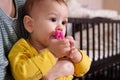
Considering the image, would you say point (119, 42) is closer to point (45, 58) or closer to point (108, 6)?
point (108, 6)

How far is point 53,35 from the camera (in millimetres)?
847

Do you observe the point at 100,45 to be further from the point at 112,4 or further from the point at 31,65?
the point at 112,4

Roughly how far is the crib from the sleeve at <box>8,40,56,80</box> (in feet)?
3.08

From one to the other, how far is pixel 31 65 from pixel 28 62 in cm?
1

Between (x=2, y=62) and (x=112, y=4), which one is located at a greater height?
(x=2, y=62)

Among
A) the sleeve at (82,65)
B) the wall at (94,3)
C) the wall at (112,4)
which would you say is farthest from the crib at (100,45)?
the wall at (112,4)

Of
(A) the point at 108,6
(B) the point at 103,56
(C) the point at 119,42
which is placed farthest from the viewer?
(A) the point at 108,6

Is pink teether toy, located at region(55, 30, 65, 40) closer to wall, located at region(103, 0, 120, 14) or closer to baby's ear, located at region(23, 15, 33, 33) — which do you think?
baby's ear, located at region(23, 15, 33, 33)

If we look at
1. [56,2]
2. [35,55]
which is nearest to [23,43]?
[35,55]

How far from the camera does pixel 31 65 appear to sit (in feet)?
2.50

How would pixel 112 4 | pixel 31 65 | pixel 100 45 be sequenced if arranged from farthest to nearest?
pixel 112 4 → pixel 100 45 → pixel 31 65

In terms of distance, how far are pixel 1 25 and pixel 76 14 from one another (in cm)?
155

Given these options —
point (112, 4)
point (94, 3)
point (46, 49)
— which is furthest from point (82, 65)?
point (112, 4)

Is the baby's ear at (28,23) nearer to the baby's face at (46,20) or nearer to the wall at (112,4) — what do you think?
the baby's face at (46,20)
